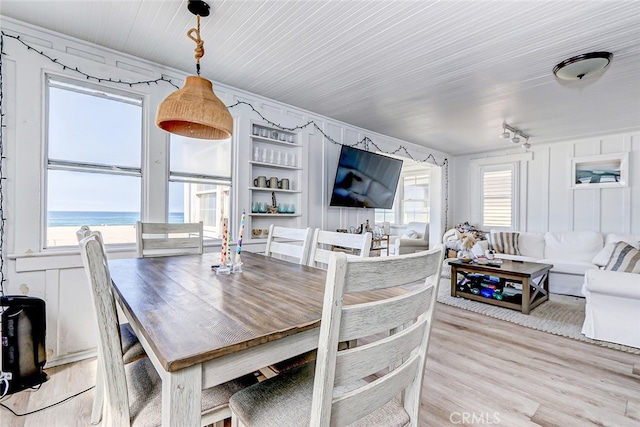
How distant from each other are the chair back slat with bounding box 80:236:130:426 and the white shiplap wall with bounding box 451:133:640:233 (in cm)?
666

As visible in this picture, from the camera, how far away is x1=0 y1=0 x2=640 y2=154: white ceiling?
195 centimetres

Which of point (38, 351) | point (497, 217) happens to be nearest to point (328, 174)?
point (38, 351)

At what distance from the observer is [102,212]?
2.58 metres

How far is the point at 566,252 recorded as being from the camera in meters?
4.73

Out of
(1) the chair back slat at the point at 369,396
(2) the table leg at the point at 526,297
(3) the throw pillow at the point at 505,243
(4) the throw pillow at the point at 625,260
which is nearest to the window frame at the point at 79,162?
(1) the chair back slat at the point at 369,396

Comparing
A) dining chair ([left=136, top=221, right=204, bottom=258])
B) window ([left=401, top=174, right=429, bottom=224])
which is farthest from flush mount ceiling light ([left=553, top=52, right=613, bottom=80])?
window ([left=401, top=174, right=429, bottom=224])

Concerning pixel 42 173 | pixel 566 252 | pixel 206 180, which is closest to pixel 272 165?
pixel 206 180

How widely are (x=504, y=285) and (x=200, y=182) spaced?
394 cm

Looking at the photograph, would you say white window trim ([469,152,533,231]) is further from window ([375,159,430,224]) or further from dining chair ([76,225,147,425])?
dining chair ([76,225,147,425])

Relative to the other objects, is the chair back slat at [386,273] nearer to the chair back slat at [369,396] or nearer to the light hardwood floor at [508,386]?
the chair back slat at [369,396]

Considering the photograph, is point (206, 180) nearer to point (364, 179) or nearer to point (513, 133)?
point (364, 179)

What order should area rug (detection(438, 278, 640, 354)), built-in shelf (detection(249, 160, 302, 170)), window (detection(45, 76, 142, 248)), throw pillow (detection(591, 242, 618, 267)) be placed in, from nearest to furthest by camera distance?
window (detection(45, 76, 142, 248))
area rug (detection(438, 278, 640, 354))
built-in shelf (detection(249, 160, 302, 170))
throw pillow (detection(591, 242, 618, 267))

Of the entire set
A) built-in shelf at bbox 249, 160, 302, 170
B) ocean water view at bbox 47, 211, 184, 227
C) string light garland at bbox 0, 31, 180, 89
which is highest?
string light garland at bbox 0, 31, 180, 89

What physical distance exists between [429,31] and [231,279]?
2.17m
